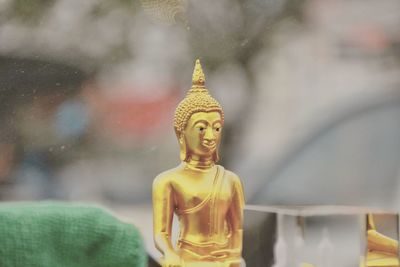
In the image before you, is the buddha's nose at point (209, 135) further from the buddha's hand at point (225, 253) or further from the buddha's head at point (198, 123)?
the buddha's hand at point (225, 253)

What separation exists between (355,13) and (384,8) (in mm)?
54

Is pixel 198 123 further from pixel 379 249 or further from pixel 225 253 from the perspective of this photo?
pixel 379 249

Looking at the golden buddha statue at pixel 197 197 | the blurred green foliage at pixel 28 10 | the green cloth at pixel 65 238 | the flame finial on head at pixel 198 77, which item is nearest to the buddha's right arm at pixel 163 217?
the golden buddha statue at pixel 197 197

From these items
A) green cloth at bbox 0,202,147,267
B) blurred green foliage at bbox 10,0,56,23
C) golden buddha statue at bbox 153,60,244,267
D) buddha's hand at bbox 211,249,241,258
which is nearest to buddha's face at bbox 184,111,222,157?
golden buddha statue at bbox 153,60,244,267

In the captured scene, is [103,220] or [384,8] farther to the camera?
[384,8]

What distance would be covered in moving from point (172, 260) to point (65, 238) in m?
0.62

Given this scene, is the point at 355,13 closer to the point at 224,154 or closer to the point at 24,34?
the point at 224,154

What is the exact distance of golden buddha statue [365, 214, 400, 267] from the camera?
125 centimetres

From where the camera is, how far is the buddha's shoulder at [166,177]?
3.81 ft

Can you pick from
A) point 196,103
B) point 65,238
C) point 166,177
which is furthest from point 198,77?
point 65,238

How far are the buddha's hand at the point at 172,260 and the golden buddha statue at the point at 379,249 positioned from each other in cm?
33

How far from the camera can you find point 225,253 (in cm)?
116

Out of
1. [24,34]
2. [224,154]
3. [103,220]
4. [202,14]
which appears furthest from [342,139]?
[103,220]

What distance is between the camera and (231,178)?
1.18m
